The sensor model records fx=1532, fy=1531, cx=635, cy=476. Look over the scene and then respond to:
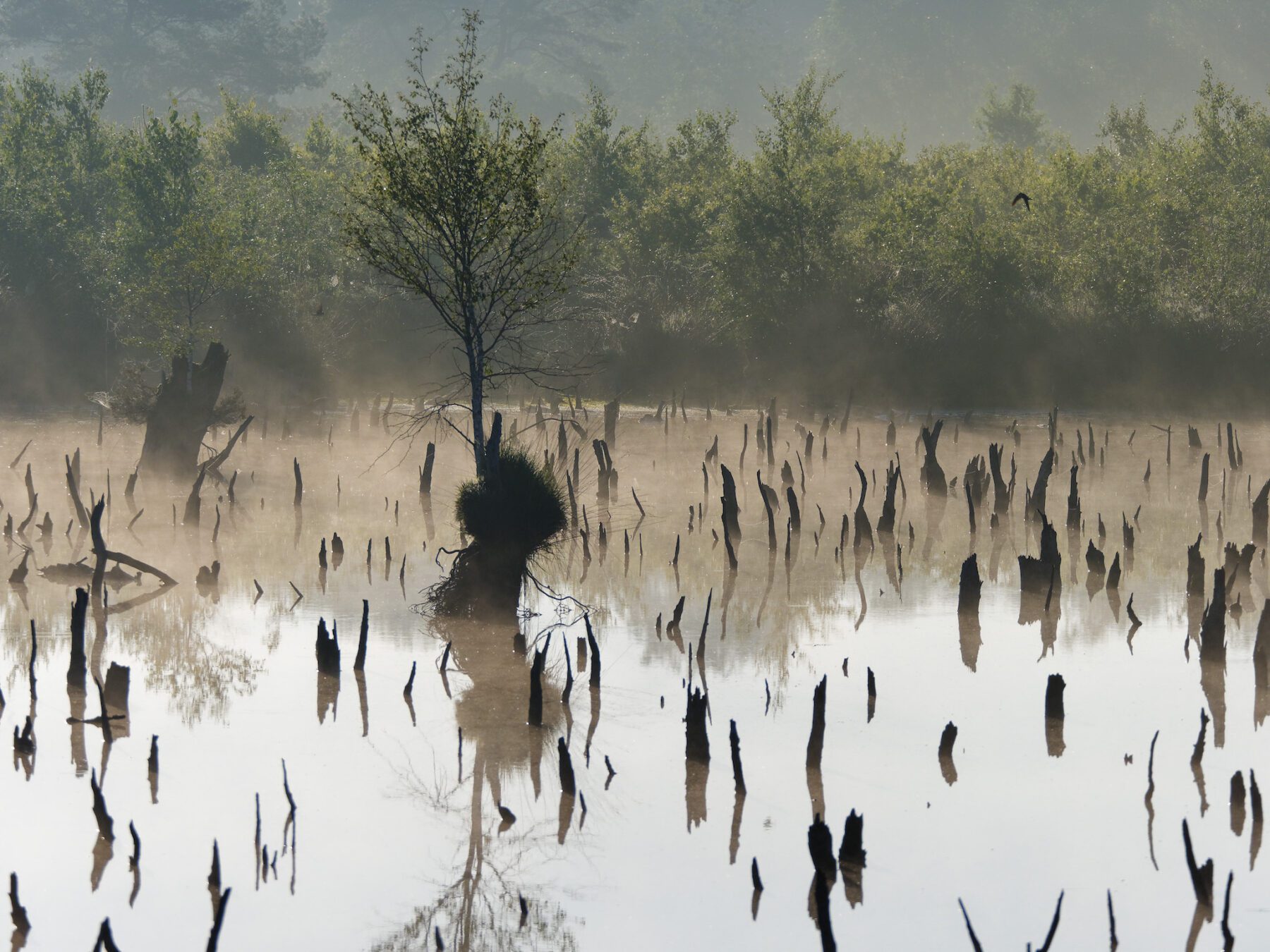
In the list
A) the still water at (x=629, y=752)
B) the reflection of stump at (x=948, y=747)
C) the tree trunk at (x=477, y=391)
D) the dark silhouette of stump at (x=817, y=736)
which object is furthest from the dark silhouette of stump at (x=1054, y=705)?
the tree trunk at (x=477, y=391)

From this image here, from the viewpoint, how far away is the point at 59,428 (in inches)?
1470

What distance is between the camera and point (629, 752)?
11.0 meters

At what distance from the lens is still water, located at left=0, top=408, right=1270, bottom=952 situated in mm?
8289

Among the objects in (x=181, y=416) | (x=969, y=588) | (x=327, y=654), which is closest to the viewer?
(x=327, y=654)

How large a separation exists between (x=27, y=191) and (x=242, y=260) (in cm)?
1286

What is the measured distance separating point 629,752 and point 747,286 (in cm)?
3890

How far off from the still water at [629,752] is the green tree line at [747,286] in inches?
1000

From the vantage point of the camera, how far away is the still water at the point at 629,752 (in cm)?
829

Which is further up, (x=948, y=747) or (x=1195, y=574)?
(x=1195, y=574)

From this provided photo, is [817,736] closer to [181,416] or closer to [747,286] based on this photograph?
[181,416]

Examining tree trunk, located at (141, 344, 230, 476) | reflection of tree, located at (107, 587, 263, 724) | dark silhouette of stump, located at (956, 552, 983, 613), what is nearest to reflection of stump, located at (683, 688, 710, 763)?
reflection of tree, located at (107, 587, 263, 724)

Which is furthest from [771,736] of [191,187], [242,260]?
[191,187]

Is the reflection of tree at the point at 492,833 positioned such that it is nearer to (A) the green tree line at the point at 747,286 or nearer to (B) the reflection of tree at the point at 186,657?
(B) the reflection of tree at the point at 186,657

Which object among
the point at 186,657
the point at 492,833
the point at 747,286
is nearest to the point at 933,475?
the point at 186,657
